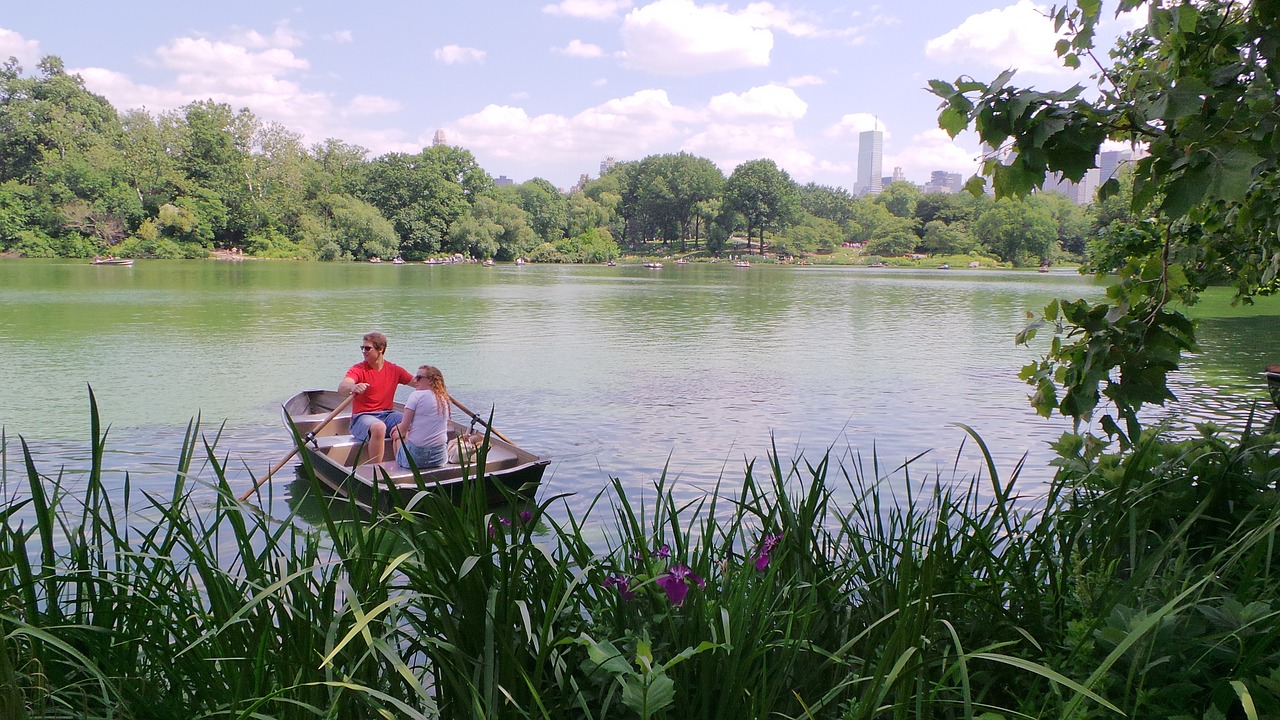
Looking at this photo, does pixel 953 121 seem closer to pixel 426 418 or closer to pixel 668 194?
pixel 426 418

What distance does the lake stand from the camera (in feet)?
24.1

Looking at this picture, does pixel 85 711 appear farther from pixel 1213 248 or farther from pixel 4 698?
pixel 1213 248

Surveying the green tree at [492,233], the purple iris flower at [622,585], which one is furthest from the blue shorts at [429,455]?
the green tree at [492,233]

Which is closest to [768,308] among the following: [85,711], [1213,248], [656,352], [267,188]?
[656,352]

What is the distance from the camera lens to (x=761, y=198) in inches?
3477

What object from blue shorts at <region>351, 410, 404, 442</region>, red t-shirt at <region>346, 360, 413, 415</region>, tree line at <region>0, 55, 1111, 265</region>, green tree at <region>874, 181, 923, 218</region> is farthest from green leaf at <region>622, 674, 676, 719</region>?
green tree at <region>874, 181, 923, 218</region>

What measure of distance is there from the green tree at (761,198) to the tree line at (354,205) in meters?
0.14

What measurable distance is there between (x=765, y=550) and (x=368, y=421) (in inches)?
202

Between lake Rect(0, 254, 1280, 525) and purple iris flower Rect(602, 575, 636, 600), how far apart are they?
Result: 305 mm

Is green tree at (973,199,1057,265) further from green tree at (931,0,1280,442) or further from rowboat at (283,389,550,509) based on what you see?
green tree at (931,0,1280,442)

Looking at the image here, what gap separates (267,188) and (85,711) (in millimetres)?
69487

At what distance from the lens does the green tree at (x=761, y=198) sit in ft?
290

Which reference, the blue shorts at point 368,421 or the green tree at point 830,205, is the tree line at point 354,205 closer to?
the green tree at point 830,205

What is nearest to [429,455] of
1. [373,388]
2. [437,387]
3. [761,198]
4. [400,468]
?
[400,468]
